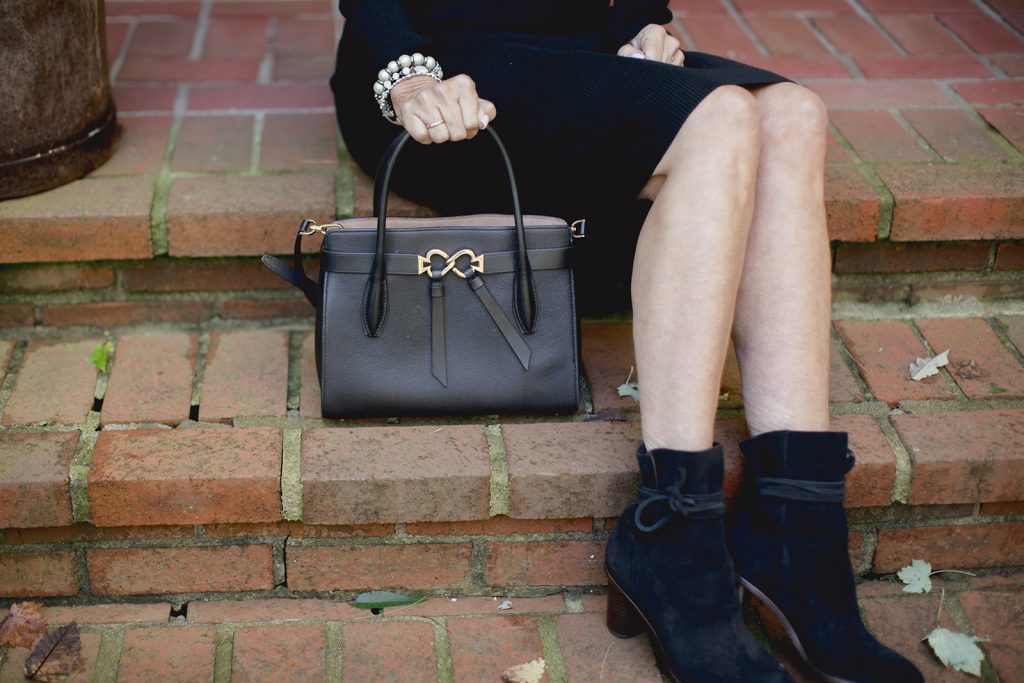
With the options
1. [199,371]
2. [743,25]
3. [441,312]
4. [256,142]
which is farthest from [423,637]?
[743,25]

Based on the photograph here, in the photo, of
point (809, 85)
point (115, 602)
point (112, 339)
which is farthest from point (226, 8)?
point (115, 602)

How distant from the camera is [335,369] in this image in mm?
1659

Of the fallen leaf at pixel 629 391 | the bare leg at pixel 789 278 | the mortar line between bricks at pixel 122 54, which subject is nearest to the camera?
the bare leg at pixel 789 278

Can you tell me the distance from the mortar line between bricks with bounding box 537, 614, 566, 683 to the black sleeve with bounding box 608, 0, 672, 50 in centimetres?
105

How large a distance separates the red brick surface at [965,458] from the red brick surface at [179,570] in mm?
1063

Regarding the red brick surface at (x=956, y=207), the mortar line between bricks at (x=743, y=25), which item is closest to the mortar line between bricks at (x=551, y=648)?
the red brick surface at (x=956, y=207)

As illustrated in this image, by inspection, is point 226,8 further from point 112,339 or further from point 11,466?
point 11,466

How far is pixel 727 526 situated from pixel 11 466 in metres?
1.12

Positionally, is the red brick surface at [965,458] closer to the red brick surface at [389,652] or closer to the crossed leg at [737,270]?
the crossed leg at [737,270]

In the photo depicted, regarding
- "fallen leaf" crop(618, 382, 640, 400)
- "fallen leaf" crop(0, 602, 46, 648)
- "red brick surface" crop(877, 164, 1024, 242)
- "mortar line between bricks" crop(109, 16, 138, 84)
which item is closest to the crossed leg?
"fallen leaf" crop(618, 382, 640, 400)

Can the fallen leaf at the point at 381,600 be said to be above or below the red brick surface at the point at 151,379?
below

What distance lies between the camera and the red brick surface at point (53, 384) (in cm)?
173

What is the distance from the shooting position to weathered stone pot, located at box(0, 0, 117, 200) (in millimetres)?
1749

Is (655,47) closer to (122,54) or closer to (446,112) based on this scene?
(446,112)
